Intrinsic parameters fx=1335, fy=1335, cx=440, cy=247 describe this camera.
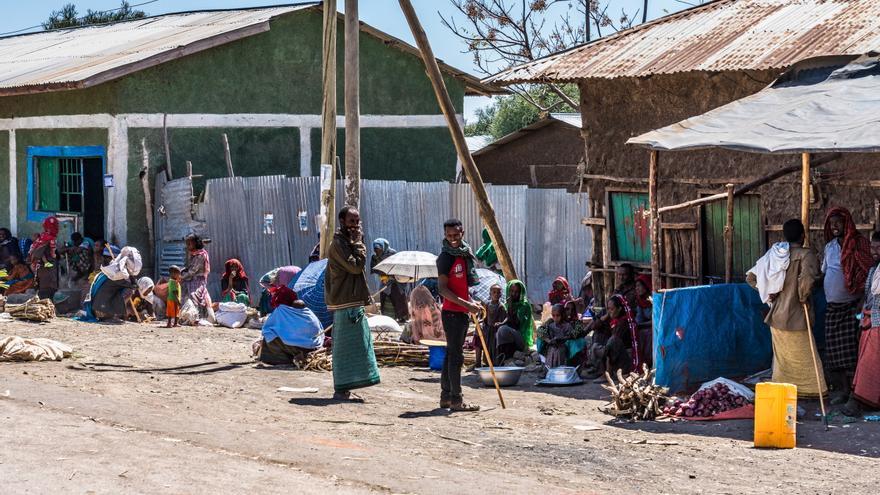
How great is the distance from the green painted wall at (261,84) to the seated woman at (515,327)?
8.31 metres

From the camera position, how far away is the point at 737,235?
1310 cm

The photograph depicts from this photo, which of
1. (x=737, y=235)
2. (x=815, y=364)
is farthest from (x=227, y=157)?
(x=815, y=364)

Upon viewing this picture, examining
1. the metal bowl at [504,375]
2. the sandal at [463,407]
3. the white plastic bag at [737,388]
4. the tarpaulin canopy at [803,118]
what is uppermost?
the tarpaulin canopy at [803,118]

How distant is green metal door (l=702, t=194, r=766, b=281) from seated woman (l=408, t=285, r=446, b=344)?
2845 mm

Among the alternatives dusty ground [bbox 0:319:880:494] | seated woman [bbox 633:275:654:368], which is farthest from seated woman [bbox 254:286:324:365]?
seated woman [bbox 633:275:654:368]

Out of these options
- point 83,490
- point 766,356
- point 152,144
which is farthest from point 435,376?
point 152,144

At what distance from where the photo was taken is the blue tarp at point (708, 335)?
11109 millimetres

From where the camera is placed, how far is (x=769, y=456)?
28.8 ft

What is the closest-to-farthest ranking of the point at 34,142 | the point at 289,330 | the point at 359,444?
the point at 359,444 → the point at 289,330 → the point at 34,142

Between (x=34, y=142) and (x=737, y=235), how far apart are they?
13.0 metres

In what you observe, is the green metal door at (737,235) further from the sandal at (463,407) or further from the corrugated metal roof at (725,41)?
the sandal at (463,407)

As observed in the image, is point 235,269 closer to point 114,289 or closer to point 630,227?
point 114,289

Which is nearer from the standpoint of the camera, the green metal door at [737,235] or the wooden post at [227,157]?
the green metal door at [737,235]

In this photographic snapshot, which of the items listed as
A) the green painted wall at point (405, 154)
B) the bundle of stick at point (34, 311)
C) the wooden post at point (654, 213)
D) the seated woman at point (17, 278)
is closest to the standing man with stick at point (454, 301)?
the wooden post at point (654, 213)
